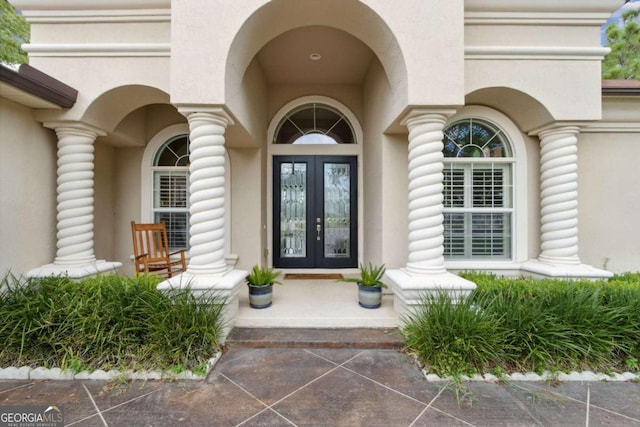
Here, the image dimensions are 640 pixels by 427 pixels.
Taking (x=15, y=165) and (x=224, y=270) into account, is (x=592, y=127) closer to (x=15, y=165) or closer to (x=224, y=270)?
(x=224, y=270)

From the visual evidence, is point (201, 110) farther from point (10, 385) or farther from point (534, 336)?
point (534, 336)

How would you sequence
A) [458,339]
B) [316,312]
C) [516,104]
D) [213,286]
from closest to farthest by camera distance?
[458,339] → [213,286] → [316,312] → [516,104]

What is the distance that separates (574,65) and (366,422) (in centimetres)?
535

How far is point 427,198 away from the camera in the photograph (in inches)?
144

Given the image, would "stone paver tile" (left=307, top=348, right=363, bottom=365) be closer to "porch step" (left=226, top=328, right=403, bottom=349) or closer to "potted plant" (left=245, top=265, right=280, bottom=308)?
"porch step" (left=226, top=328, right=403, bottom=349)

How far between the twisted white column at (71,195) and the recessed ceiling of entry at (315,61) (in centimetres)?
321

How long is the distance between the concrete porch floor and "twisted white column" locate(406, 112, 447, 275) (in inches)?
31.4

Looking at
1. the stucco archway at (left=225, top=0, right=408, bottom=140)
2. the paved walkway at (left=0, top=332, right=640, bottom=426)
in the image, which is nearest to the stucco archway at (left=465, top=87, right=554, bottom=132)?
the stucco archway at (left=225, top=0, right=408, bottom=140)

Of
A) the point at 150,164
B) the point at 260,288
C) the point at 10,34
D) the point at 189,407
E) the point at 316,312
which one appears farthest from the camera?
the point at 10,34

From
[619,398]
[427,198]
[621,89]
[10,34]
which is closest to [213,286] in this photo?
[427,198]

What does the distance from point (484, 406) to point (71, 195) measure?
18.6ft

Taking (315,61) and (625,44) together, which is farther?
(625,44)

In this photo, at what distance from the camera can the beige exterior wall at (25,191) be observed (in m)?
3.76

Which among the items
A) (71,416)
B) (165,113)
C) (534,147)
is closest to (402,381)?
(71,416)
